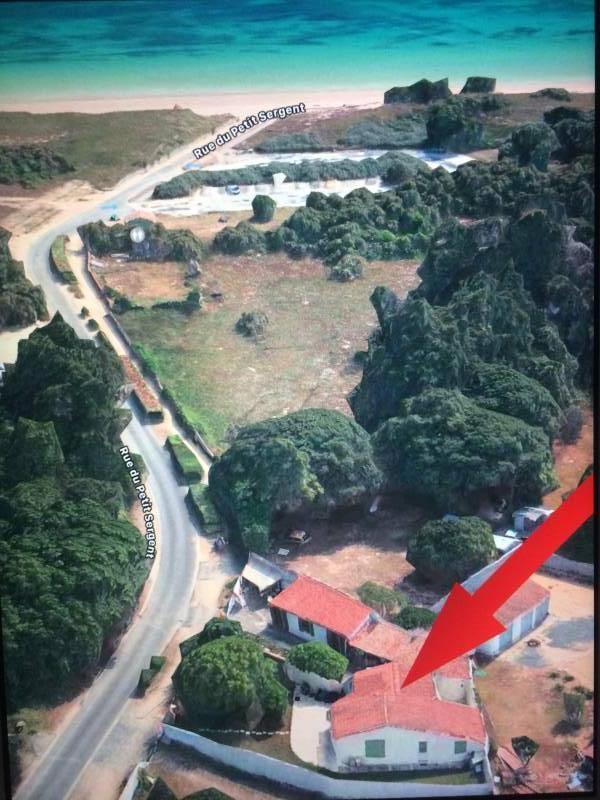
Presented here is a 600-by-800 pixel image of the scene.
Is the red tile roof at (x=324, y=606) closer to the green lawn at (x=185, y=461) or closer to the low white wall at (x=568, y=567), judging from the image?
the green lawn at (x=185, y=461)

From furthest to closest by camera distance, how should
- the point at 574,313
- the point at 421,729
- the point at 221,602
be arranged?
the point at 574,313 < the point at 221,602 < the point at 421,729

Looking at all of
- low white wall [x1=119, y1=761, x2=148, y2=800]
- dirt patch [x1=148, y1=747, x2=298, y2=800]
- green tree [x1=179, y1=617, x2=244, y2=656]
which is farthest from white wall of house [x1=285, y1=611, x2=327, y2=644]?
low white wall [x1=119, y1=761, x2=148, y2=800]

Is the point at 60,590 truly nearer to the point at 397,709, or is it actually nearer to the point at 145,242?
the point at 397,709

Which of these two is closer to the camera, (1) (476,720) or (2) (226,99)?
(1) (476,720)

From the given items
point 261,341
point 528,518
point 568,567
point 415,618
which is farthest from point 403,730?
point 261,341

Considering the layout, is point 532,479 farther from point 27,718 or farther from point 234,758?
point 27,718

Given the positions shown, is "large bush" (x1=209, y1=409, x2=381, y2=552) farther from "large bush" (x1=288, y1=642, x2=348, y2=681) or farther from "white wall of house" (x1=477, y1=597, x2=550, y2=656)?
"white wall of house" (x1=477, y1=597, x2=550, y2=656)

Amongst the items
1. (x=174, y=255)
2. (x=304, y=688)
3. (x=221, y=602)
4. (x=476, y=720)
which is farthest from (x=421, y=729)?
(x=174, y=255)
